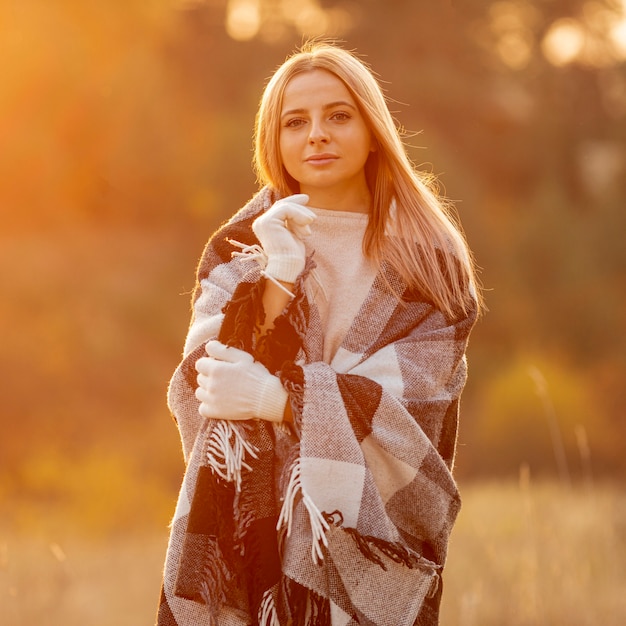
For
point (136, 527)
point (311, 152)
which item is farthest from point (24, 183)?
point (311, 152)

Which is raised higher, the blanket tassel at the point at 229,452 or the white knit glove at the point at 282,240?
the white knit glove at the point at 282,240

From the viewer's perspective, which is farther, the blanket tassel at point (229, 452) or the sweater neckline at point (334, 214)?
the sweater neckline at point (334, 214)

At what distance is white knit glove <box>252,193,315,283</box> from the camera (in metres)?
2.56

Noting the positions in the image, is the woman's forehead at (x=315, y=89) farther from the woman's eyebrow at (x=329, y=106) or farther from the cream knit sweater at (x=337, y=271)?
the cream knit sweater at (x=337, y=271)

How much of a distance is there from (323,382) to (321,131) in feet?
2.09

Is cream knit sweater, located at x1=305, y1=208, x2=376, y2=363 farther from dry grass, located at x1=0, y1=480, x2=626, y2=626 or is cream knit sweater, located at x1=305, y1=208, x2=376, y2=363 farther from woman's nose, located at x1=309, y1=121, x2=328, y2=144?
dry grass, located at x1=0, y1=480, x2=626, y2=626

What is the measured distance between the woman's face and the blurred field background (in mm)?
12166

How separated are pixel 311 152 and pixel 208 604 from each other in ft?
3.65

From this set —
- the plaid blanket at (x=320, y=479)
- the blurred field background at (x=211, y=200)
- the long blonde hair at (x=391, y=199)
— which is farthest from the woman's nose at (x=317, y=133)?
the blurred field background at (x=211, y=200)

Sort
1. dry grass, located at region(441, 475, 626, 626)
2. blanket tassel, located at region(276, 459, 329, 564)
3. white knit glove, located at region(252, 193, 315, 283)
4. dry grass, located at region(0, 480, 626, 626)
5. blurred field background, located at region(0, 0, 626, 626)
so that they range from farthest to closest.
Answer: blurred field background, located at region(0, 0, 626, 626), dry grass, located at region(0, 480, 626, 626), dry grass, located at region(441, 475, 626, 626), white knit glove, located at region(252, 193, 315, 283), blanket tassel, located at region(276, 459, 329, 564)

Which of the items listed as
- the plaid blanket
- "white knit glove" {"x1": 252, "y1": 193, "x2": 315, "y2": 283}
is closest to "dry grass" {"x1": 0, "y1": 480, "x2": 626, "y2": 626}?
the plaid blanket

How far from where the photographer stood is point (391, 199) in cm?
284

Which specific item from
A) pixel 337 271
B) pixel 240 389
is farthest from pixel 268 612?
pixel 337 271

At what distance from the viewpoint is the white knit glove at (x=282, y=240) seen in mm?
2562
